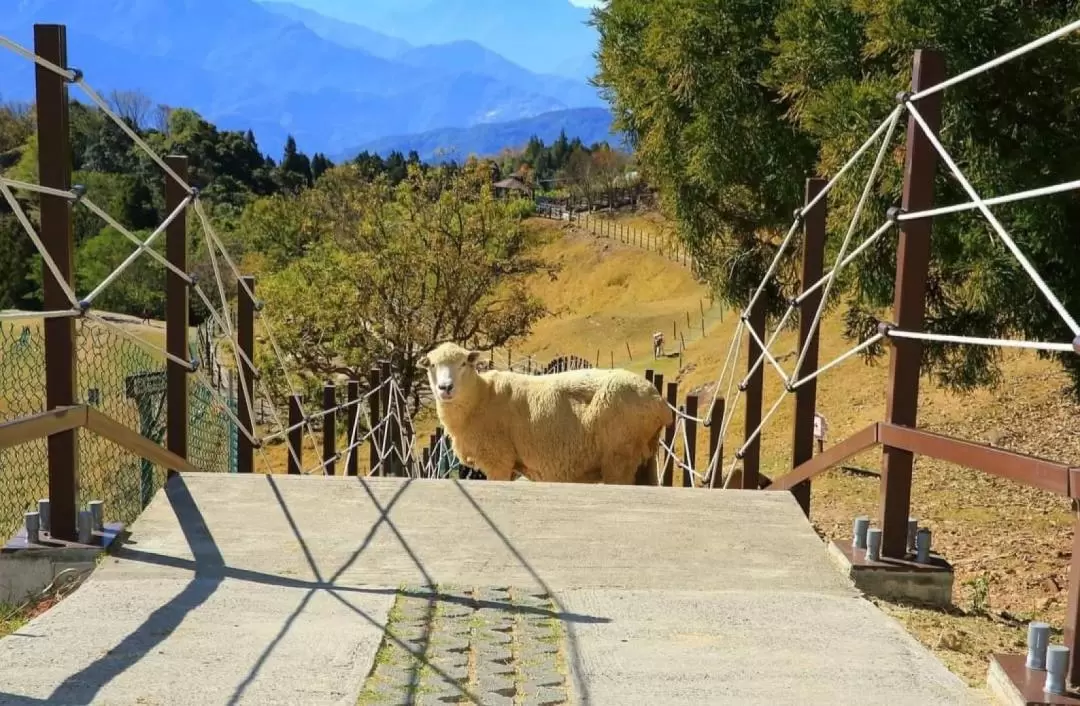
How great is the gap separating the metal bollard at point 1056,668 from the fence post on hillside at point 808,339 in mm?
1971

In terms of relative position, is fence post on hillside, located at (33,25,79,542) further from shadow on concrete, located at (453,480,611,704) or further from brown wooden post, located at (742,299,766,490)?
brown wooden post, located at (742,299,766,490)

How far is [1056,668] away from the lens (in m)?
2.20

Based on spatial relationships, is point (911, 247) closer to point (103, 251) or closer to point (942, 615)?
point (942, 615)

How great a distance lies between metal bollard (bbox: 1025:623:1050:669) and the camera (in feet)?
7.47

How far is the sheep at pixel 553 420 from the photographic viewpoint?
771 cm

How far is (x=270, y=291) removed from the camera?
63.7 ft

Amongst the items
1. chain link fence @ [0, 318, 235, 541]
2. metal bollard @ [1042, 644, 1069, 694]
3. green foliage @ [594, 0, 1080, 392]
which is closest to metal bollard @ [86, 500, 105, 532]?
chain link fence @ [0, 318, 235, 541]

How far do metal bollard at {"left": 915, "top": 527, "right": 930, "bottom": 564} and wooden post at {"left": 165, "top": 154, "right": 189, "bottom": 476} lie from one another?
3039 millimetres

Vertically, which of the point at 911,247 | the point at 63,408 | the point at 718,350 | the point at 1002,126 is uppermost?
the point at 1002,126

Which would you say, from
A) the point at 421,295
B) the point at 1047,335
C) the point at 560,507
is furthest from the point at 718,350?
the point at 560,507

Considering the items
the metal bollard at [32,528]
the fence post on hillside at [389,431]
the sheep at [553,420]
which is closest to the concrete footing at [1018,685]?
the metal bollard at [32,528]

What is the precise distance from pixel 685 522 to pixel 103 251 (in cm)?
3972

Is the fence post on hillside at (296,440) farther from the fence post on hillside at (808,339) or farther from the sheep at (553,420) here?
the fence post on hillside at (808,339)

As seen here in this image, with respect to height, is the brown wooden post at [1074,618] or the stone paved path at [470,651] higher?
the brown wooden post at [1074,618]
